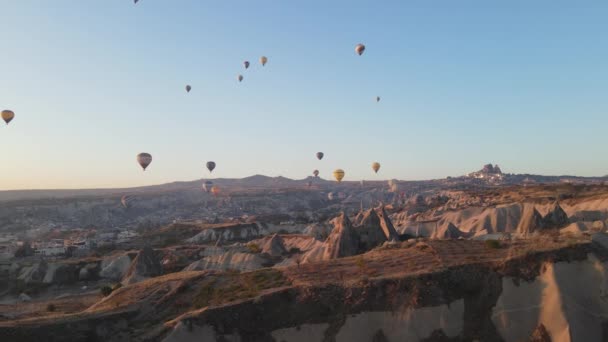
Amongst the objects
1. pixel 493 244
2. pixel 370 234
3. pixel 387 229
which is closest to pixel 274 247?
pixel 387 229

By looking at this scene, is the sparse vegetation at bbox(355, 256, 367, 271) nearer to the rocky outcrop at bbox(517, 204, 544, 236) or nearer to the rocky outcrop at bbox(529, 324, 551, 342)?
the rocky outcrop at bbox(529, 324, 551, 342)

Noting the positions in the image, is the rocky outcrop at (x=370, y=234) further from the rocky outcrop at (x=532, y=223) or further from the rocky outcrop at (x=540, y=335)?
the rocky outcrop at (x=540, y=335)

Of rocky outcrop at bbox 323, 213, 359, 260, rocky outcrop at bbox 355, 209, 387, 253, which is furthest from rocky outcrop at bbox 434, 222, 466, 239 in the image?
rocky outcrop at bbox 323, 213, 359, 260

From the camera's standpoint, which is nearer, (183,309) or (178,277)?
(183,309)

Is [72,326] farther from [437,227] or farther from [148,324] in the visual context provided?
[437,227]

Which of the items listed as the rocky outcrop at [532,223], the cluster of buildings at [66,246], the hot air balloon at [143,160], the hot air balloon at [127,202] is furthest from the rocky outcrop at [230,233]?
the hot air balloon at [127,202]

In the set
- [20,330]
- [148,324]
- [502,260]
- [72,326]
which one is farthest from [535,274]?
[20,330]

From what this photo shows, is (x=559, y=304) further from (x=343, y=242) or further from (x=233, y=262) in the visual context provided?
(x=233, y=262)

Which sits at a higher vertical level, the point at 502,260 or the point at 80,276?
the point at 502,260
